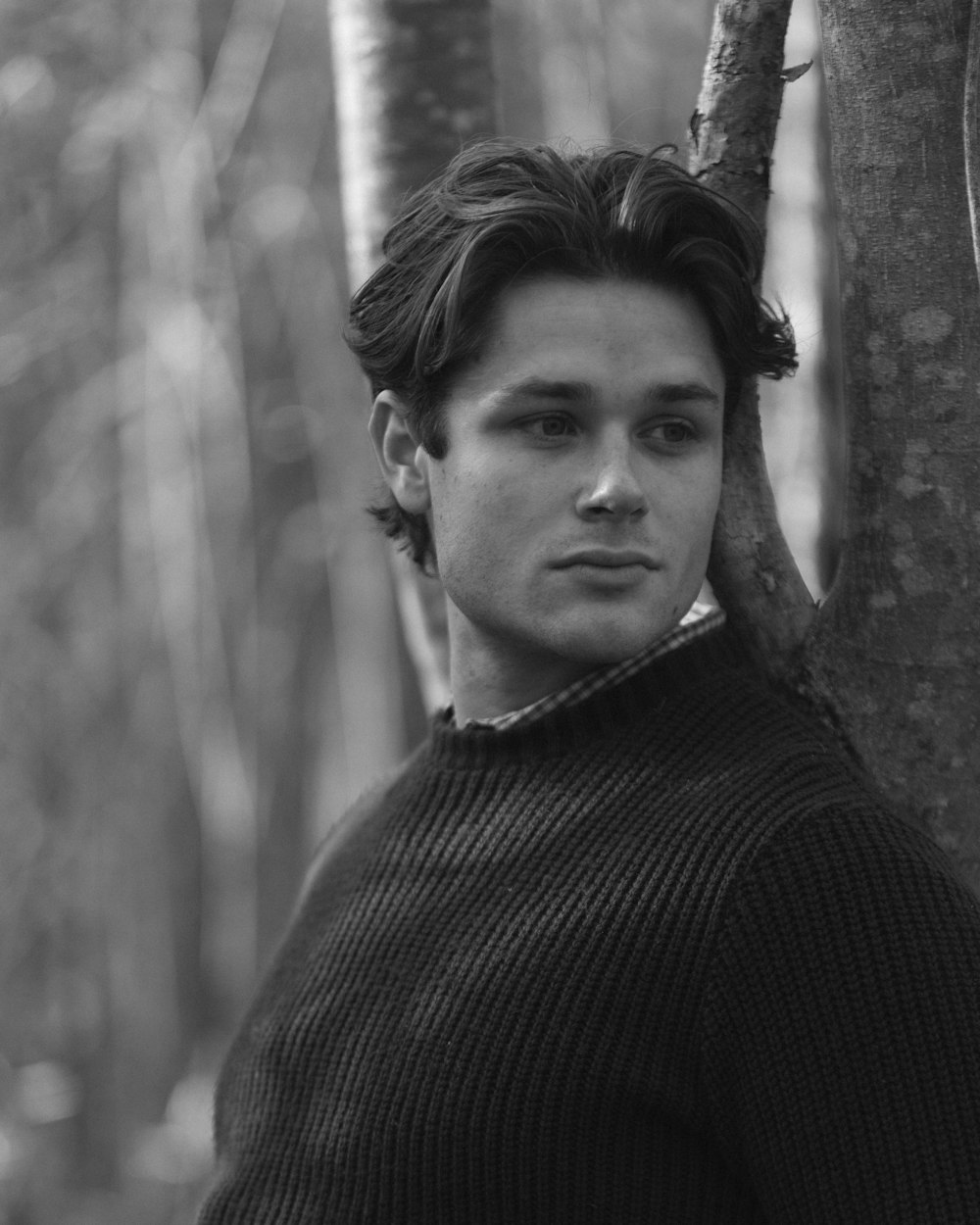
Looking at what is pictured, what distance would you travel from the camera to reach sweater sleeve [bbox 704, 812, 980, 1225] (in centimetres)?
101

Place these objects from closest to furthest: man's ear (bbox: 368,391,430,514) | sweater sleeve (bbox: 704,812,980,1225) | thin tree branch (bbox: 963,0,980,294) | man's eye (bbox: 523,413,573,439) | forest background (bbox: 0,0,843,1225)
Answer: sweater sleeve (bbox: 704,812,980,1225) → thin tree branch (bbox: 963,0,980,294) → man's eye (bbox: 523,413,573,439) → man's ear (bbox: 368,391,430,514) → forest background (bbox: 0,0,843,1225)

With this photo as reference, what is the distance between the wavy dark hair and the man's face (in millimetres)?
23

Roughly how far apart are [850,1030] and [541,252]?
0.65 metres


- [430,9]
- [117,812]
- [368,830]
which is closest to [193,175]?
[430,9]

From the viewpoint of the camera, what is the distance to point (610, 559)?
4.05 feet

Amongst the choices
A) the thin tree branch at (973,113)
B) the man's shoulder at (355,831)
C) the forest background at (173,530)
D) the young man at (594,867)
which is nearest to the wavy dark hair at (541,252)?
the young man at (594,867)

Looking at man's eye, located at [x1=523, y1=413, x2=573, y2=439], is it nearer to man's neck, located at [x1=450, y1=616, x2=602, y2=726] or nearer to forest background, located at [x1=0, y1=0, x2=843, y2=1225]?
man's neck, located at [x1=450, y1=616, x2=602, y2=726]

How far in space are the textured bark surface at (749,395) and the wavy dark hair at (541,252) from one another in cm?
4

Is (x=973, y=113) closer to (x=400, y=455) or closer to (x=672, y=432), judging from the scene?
(x=672, y=432)

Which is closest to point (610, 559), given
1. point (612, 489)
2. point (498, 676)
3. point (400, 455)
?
point (612, 489)

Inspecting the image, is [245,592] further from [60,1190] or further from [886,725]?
[886,725]

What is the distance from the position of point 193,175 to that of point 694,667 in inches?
91.5

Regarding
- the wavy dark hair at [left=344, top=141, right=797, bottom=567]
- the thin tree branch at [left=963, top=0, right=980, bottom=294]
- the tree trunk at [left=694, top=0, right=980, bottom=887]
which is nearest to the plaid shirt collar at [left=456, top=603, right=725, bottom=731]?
the tree trunk at [left=694, top=0, right=980, bottom=887]

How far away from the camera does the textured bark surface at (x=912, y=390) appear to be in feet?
4.00
